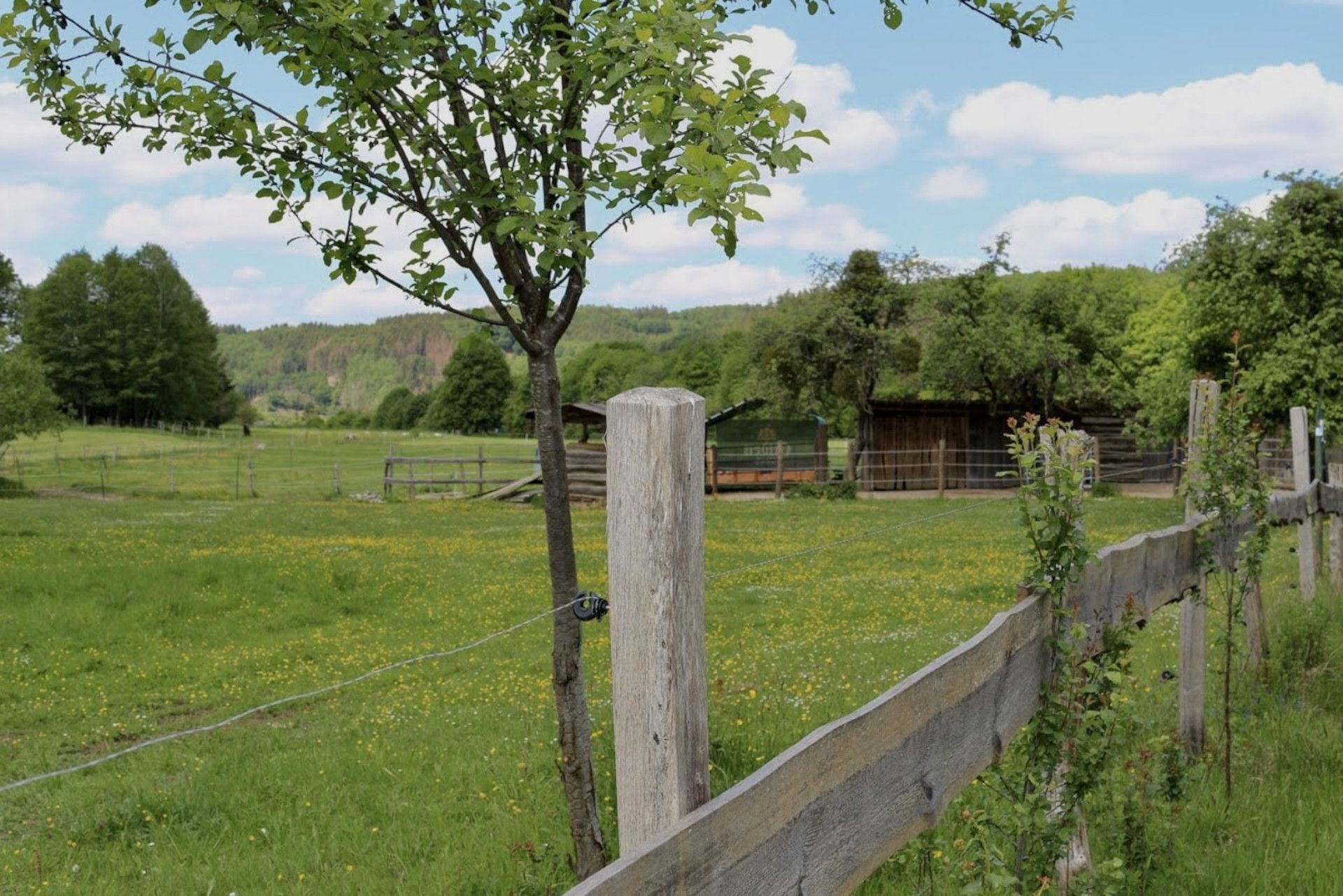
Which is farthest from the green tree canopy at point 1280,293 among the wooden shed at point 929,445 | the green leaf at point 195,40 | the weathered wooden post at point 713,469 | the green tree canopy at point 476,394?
the green tree canopy at point 476,394

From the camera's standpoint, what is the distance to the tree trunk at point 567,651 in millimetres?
4473

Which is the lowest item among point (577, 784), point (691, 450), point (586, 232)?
point (577, 784)

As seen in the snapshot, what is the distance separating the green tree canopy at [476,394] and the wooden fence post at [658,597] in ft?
485

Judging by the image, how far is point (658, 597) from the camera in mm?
2031

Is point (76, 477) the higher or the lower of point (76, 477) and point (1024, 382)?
the lower

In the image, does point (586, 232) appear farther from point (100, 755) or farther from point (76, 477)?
point (76, 477)

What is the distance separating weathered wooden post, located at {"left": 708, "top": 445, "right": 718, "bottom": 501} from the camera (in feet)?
129

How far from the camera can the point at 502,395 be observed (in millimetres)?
153125

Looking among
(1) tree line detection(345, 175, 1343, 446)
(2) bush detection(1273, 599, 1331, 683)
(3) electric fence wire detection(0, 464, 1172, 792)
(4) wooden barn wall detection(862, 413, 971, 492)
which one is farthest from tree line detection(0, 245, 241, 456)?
(2) bush detection(1273, 599, 1331, 683)

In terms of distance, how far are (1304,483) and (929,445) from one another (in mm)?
32197

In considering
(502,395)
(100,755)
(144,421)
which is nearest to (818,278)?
(100,755)

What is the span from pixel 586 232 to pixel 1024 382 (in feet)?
127

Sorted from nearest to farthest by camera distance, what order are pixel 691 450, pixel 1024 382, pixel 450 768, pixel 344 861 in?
1. pixel 691 450
2. pixel 344 861
3. pixel 450 768
4. pixel 1024 382

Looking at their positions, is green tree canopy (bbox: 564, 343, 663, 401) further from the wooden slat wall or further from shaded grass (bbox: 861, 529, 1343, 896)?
the wooden slat wall
